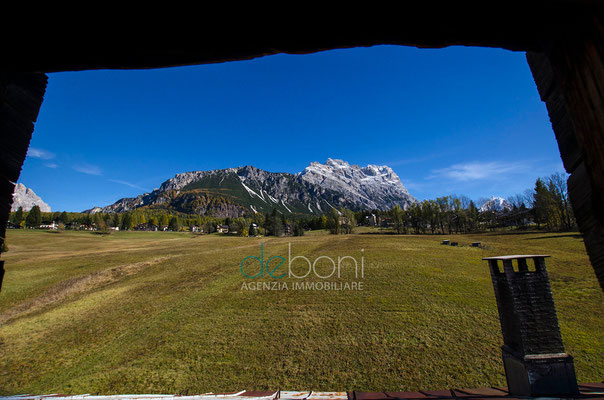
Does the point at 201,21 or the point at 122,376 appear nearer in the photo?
the point at 201,21

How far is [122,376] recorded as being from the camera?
26.2ft

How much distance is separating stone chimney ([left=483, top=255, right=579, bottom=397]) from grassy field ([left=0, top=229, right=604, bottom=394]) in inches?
72.9

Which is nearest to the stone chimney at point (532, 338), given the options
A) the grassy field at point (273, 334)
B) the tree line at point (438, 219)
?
the grassy field at point (273, 334)

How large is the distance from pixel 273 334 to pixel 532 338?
8925 mm

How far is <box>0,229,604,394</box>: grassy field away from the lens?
764 cm

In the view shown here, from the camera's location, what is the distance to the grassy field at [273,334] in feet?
25.1

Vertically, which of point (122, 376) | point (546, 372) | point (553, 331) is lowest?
point (122, 376)

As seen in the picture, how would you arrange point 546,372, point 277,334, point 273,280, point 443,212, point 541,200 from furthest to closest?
1. point 443,212
2. point 541,200
3. point 273,280
4. point 277,334
5. point 546,372

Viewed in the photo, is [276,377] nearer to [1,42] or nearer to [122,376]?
[122,376]

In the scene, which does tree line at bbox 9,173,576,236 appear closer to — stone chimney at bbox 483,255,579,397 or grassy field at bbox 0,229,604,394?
grassy field at bbox 0,229,604,394

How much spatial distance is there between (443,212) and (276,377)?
74.3 meters

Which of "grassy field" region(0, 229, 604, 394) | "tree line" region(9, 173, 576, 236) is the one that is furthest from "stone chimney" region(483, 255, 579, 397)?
"tree line" region(9, 173, 576, 236)

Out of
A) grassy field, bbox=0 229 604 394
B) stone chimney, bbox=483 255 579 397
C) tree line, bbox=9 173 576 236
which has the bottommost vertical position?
grassy field, bbox=0 229 604 394

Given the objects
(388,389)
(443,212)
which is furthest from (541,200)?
(388,389)
